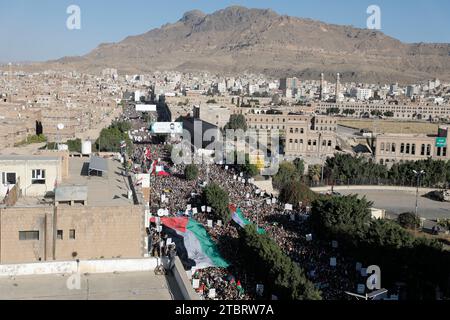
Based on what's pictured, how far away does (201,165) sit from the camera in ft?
111

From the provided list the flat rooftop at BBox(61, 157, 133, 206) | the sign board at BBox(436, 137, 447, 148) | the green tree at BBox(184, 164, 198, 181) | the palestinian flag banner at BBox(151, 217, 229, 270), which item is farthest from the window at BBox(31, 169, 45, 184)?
the sign board at BBox(436, 137, 447, 148)

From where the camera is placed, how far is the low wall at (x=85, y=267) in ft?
26.9

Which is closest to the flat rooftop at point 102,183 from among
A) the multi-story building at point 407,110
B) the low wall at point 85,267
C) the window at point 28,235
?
the window at point 28,235

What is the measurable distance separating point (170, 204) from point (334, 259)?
830cm

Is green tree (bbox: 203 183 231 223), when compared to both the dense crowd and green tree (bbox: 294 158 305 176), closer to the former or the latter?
the dense crowd

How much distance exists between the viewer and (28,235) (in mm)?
10938

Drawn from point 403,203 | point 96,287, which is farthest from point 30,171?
point 403,203

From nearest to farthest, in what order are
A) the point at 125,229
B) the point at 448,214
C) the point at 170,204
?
the point at 125,229 → the point at 170,204 → the point at 448,214

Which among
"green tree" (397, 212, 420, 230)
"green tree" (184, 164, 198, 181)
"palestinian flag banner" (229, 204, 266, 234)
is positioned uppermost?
"green tree" (184, 164, 198, 181)

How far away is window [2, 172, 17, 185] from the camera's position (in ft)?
44.1

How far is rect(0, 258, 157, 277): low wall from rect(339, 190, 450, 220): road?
910 inches

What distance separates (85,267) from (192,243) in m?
8.40
